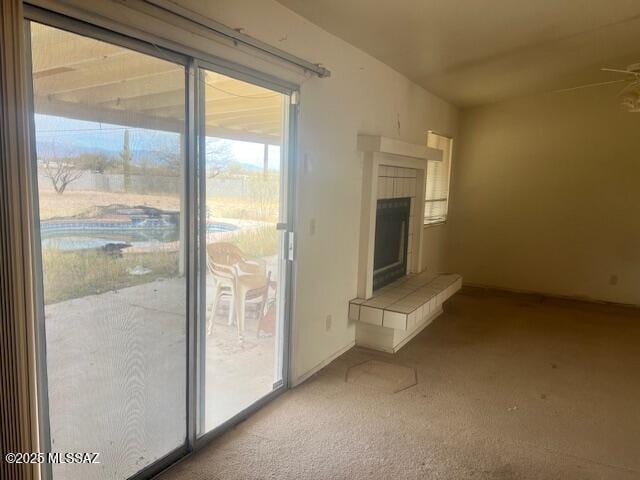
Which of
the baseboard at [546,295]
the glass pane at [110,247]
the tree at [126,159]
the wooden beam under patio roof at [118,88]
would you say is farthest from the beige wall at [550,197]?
the tree at [126,159]

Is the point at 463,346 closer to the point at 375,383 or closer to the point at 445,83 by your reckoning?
the point at 375,383

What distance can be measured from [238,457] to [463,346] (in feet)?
7.49

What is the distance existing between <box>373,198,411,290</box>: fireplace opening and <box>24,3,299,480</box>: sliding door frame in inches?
58.1

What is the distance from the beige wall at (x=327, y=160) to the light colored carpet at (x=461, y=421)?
0.38m

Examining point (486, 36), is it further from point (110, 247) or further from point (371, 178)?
point (110, 247)

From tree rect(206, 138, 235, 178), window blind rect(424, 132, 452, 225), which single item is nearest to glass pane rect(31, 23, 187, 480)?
tree rect(206, 138, 235, 178)

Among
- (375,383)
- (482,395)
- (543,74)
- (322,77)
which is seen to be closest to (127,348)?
(375,383)

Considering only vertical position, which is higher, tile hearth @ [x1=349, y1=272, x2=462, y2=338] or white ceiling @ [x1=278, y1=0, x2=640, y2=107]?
white ceiling @ [x1=278, y1=0, x2=640, y2=107]

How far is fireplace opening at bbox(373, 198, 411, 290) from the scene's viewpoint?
3.96 metres

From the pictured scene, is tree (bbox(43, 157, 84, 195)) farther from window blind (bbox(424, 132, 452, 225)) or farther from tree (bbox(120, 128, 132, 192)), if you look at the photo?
window blind (bbox(424, 132, 452, 225))

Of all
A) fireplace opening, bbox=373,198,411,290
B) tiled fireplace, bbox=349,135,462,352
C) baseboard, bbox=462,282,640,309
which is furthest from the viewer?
baseboard, bbox=462,282,640,309

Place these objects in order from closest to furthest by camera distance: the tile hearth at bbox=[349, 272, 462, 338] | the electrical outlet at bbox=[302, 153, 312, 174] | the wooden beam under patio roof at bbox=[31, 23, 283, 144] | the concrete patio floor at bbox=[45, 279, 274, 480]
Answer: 1. the wooden beam under patio roof at bbox=[31, 23, 283, 144]
2. the concrete patio floor at bbox=[45, 279, 274, 480]
3. the electrical outlet at bbox=[302, 153, 312, 174]
4. the tile hearth at bbox=[349, 272, 462, 338]

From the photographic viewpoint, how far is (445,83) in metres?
4.39

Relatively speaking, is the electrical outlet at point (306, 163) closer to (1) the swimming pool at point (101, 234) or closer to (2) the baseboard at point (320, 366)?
(1) the swimming pool at point (101, 234)
